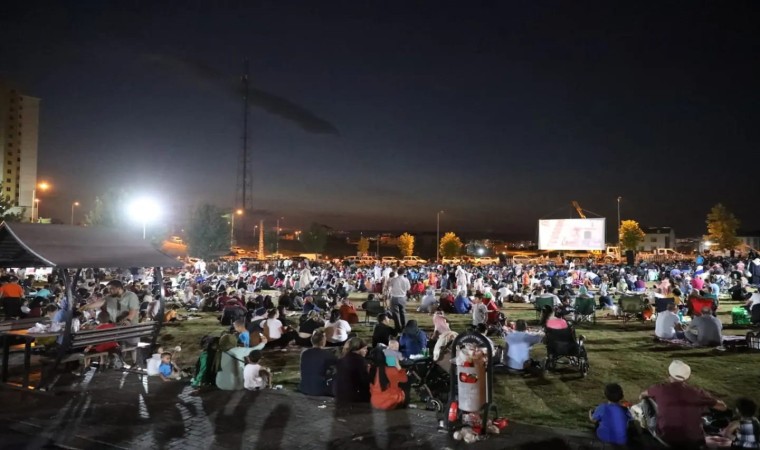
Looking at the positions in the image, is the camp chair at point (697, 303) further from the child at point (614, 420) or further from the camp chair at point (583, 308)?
the child at point (614, 420)

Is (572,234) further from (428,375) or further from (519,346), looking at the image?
(428,375)

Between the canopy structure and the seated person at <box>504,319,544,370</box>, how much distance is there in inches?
246

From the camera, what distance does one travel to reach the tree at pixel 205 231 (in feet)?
229

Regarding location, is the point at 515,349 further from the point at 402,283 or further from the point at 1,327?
the point at 1,327

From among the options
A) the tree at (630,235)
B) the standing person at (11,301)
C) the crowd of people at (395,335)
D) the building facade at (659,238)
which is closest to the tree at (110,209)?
the crowd of people at (395,335)

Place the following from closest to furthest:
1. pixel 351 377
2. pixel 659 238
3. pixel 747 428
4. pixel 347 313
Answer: pixel 747 428 < pixel 351 377 < pixel 347 313 < pixel 659 238

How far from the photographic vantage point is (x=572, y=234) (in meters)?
61.2

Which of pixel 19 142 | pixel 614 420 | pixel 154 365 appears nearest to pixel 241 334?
pixel 154 365

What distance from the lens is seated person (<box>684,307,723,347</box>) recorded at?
11.9 m

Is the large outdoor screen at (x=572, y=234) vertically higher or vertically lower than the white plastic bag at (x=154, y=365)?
higher

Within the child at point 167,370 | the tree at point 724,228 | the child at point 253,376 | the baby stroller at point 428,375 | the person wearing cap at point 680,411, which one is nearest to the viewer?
the person wearing cap at point 680,411

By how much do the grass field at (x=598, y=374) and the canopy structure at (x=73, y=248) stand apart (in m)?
3.00

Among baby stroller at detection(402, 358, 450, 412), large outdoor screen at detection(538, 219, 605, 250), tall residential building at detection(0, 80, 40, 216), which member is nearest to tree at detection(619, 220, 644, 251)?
large outdoor screen at detection(538, 219, 605, 250)

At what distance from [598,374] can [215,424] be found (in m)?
6.93
